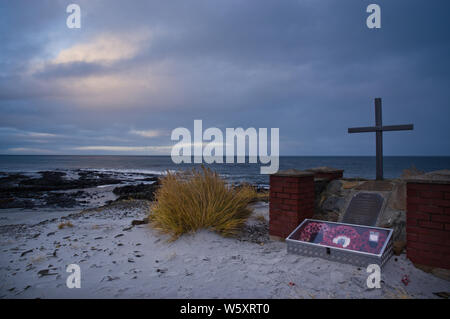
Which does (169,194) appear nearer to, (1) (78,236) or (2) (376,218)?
(1) (78,236)

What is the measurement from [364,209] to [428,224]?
1.27m

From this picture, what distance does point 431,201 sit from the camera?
3.20 m

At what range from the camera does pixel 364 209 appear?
4453 millimetres

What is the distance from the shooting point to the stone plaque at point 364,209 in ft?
14.0

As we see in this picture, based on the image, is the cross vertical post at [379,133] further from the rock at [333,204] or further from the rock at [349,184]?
the rock at [333,204]

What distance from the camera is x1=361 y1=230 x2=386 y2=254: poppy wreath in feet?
10.8

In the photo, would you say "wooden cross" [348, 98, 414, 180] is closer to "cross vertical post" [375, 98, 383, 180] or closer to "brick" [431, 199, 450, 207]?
"cross vertical post" [375, 98, 383, 180]

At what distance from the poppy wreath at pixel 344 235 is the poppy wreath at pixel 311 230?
4.4 inches

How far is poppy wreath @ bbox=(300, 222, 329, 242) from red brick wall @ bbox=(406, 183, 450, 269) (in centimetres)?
104

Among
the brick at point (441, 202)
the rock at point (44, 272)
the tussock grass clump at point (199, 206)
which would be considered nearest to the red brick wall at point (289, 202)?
the tussock grass clump at point (199, 206)

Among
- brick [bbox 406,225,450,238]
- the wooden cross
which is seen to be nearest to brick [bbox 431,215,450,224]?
brick [bbox 406,225,450,238]
